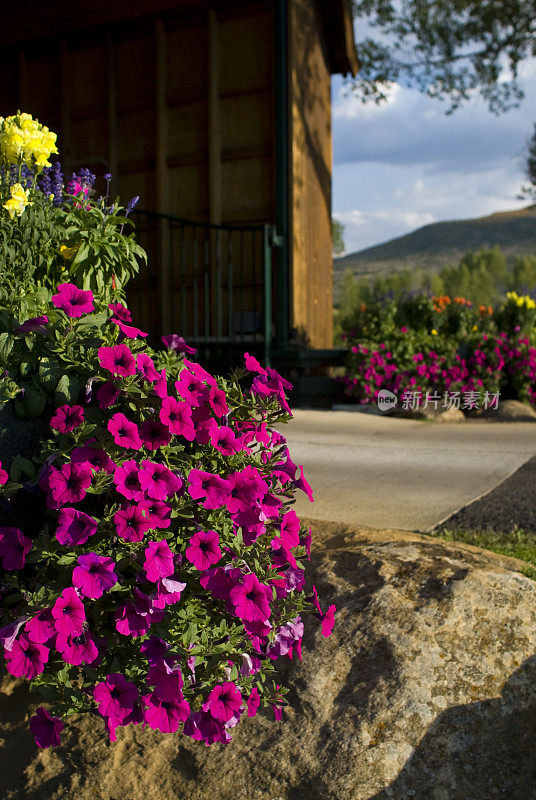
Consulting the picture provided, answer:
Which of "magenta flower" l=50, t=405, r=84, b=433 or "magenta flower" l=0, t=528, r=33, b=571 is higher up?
"magenta flower" l=50, t=405, r=84, b=433

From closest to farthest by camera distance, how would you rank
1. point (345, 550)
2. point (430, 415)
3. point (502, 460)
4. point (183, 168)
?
point (345, 550) → point (502, 460) → point (430, 415) → point (183, 168)

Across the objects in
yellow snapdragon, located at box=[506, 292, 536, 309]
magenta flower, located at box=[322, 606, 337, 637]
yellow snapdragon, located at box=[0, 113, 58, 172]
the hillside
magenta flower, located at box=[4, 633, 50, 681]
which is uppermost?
the hillside

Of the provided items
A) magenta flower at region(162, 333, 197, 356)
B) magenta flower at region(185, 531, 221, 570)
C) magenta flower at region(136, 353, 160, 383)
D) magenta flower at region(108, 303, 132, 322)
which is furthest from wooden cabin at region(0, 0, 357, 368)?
magenta flower at region(185, 531, 221, 570)

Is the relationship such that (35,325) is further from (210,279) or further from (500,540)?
(210,279)

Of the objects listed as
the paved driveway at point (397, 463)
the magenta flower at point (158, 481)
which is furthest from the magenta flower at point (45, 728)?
the paved driveway at point (397, 463)

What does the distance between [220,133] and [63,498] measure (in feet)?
24.8

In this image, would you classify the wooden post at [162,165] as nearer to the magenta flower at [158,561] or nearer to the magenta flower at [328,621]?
the magenta flower at [328,621]

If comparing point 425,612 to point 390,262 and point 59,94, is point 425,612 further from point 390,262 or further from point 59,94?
point 390,262

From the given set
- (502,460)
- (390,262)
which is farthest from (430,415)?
(390,262)

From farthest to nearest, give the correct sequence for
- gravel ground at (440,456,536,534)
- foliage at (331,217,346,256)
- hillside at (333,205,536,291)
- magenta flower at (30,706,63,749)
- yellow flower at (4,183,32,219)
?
hillside at (333,205,536,291)
foliage at (331,217,346,256)
gravel ground at (440,456,536,534)
yellow flower at (4,183,32,219)
magenta flower at (30,706,63,749)

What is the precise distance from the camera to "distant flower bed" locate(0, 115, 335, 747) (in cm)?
158

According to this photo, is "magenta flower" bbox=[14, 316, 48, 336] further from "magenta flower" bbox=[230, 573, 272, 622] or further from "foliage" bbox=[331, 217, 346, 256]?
"foliage" bbox=[331, 217, 346, 256]

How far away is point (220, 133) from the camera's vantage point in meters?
8.32

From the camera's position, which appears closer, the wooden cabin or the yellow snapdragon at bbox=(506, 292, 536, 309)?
the wooden cabin
